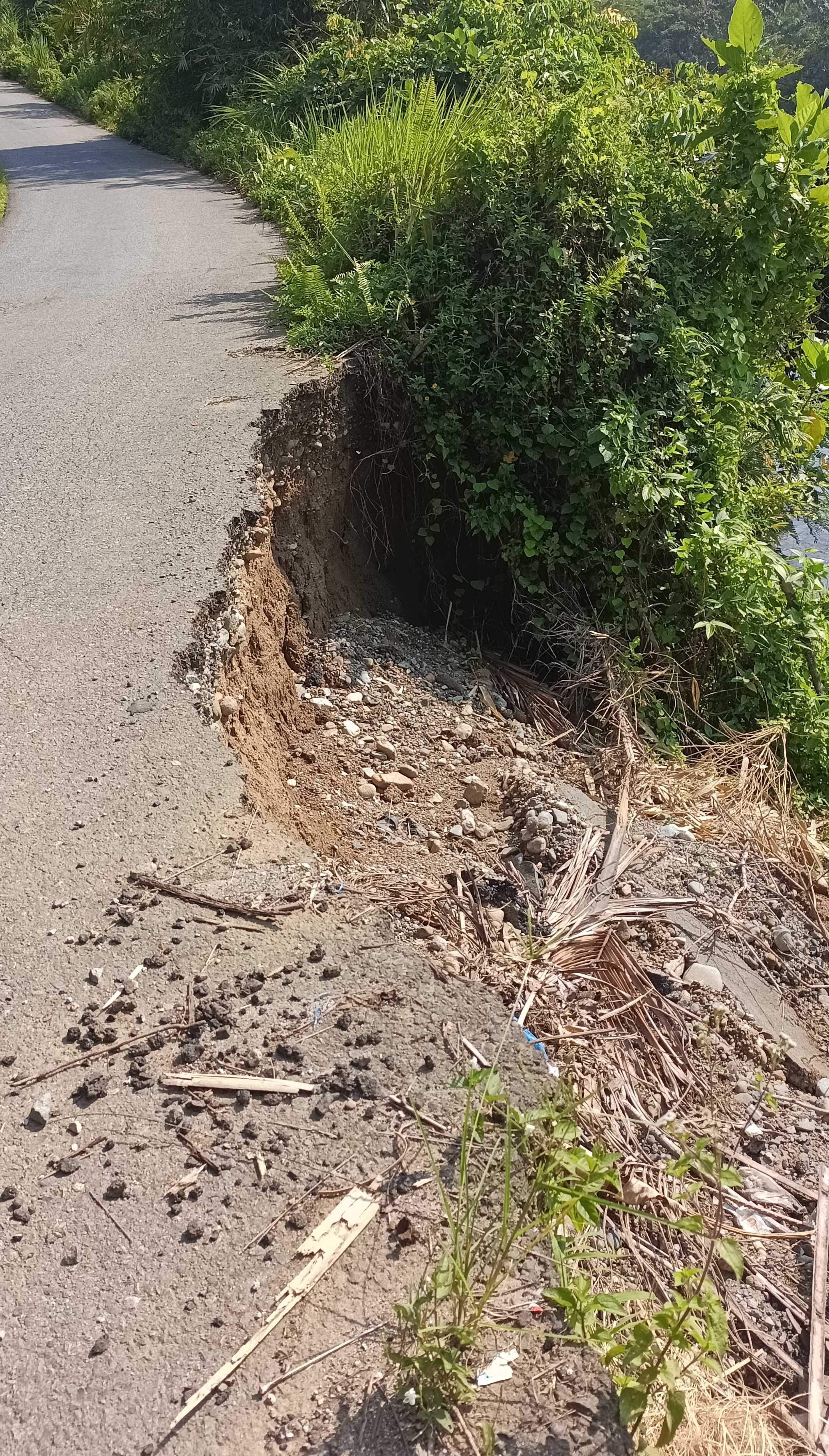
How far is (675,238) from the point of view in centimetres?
616

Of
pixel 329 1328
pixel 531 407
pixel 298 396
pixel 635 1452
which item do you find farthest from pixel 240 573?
pixel 635 1452

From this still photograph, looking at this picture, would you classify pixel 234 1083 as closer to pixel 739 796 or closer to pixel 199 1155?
pixel 199 1155

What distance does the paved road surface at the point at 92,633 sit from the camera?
6.29 ft

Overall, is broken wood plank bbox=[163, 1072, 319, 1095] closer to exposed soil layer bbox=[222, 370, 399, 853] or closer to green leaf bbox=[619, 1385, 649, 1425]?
green leaf bbox=[619, 1385, 649, 1425]

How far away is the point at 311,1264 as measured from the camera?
1980 millimetres

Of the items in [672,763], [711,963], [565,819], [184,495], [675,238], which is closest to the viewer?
[711,963]

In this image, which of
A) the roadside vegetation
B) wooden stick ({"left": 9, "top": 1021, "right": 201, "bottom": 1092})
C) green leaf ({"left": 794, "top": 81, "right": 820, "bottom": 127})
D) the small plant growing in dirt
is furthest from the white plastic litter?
green leaf ({"left": 794, "top": 81, "right": 820, "bottom": 127})

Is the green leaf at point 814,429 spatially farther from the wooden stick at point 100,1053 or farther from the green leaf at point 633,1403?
the green leaf at point 633,1403

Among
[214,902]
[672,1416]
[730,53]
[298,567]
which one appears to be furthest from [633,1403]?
[730,53]

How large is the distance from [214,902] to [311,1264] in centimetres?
104

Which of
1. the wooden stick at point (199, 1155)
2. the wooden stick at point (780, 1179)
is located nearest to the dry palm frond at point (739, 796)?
the wooden stick at point (780, 1179)

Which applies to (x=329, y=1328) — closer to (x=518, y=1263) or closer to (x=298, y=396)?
(x=518, y=1263)

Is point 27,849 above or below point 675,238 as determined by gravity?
below

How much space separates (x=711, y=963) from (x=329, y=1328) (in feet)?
7.23
